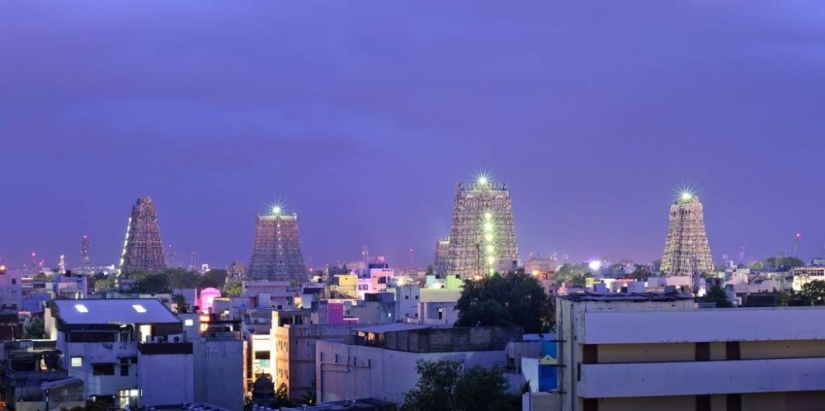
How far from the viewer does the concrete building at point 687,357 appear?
2819 cm

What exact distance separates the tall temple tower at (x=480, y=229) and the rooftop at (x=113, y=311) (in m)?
75.1

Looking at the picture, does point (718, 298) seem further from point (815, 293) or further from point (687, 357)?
point (687, 357)

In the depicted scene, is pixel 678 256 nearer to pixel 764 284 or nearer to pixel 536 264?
pixel 536 264

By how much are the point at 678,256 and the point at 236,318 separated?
82.5 m

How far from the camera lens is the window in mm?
36750

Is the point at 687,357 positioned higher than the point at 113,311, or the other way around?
the point at 113,311

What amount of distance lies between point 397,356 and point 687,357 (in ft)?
33.4

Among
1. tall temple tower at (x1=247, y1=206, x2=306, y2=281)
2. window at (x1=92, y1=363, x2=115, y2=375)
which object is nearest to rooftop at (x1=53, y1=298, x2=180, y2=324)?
window at (x1=92, y1=363, x2=115, y2=375)

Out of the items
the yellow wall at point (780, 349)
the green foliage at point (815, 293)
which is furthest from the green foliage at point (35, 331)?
the green foliage at point (815, 293)

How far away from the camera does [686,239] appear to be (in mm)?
134875

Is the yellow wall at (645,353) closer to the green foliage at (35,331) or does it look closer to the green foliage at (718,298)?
the green foliage at (718,298)

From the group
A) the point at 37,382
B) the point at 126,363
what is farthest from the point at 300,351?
the point at 37,382

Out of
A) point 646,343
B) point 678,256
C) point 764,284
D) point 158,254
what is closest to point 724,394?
point 646,343

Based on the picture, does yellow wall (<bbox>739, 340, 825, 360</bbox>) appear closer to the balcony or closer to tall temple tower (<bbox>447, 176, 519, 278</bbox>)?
the balcony
